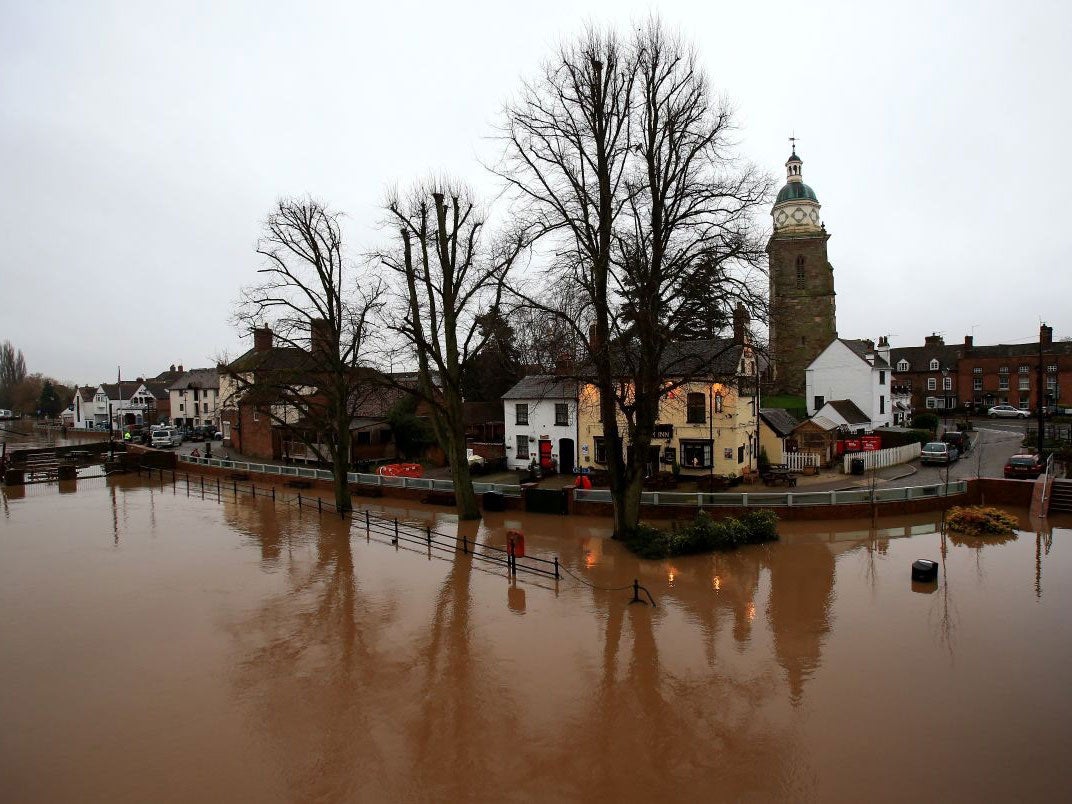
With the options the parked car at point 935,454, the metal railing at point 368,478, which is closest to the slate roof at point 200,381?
the metal railing at point 368,478

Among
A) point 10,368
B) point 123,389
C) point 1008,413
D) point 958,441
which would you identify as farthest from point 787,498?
point 10,368

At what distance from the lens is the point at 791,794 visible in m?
6.65

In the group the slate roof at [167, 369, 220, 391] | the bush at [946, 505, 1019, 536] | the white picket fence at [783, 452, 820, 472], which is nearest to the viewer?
the bush at [946, 505, 1019, 536]

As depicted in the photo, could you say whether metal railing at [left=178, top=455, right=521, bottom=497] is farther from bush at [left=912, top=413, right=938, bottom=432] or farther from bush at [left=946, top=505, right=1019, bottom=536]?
bush at [left=912, top=413, right=938, bottom=432]

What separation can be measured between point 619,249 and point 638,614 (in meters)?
9.44

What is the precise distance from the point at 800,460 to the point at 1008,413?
134 feet

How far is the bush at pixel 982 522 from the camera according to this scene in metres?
18.2

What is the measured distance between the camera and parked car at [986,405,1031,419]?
5519 cm

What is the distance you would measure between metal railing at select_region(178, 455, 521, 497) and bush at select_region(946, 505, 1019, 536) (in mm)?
14862

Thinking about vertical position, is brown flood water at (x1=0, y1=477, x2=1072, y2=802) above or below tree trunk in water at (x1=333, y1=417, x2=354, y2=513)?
below

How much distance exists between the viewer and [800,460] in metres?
29.8

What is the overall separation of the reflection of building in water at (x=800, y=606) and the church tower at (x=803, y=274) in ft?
114

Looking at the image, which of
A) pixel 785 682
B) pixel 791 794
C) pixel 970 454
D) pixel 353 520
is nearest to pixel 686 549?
pixel 785 682

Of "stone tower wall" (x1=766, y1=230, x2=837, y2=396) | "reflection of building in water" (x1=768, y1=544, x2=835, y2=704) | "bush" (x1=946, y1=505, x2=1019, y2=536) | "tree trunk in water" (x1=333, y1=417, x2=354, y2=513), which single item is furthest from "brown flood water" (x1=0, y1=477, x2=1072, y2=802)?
"stone tower wall" (x1=766, y1=230, x2=837, y2=396)
